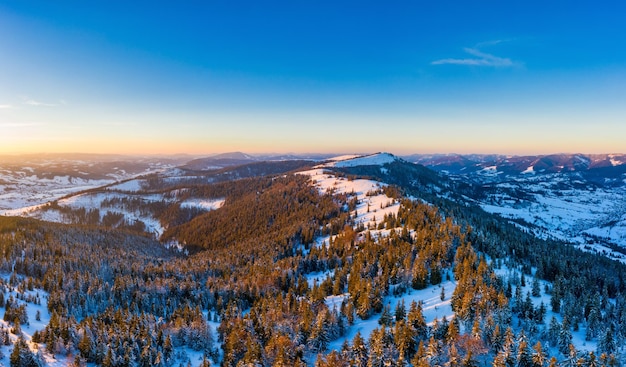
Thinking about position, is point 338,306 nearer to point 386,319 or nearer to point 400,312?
point 386,319

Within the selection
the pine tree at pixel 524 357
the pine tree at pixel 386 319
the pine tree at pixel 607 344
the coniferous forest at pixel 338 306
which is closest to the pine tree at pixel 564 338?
the coniferous forest at pixel 338 306

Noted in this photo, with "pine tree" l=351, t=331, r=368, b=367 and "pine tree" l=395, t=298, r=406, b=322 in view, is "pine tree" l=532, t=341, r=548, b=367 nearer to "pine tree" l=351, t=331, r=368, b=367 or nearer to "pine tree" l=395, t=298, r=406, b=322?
"pine tree" l=395, t=298, r=406, b=322

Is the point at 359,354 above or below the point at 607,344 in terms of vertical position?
below

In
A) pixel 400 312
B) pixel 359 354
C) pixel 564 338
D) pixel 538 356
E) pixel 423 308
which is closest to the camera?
pixel 538 356

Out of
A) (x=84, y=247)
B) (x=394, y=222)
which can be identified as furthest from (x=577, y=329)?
(x=84, y=247)

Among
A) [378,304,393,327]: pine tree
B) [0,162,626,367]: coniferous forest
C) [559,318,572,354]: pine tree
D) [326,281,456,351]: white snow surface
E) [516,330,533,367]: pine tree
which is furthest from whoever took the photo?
[378,304,393,327]: pine tree

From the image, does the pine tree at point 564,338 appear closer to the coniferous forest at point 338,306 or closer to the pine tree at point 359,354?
the coniferous forest at point 338,306

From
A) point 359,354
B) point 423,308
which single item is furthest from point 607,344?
point 359,354

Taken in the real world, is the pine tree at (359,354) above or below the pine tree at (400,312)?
below

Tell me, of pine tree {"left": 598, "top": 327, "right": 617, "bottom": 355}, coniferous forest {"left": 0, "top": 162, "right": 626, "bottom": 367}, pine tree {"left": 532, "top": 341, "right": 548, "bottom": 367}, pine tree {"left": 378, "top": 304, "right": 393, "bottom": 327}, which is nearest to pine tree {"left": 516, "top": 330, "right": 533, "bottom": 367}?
coniferous forest {"left": 0, "top": 162, "right": 626, "bottom": 367}

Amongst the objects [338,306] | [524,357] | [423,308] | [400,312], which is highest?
[524,357]

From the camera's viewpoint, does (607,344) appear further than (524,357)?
Yes

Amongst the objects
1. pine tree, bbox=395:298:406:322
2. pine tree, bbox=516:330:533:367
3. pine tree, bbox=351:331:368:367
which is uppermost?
pine tree, bbox=516:330:533:367
